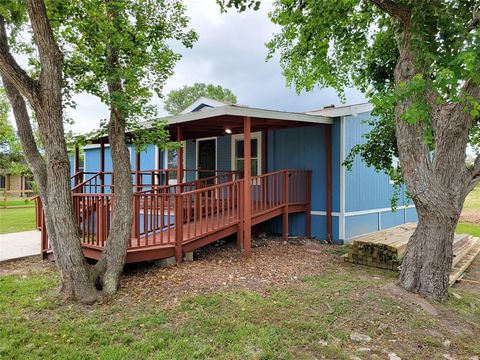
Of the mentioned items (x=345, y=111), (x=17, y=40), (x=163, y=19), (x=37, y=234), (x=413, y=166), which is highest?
(x=163, y=19)

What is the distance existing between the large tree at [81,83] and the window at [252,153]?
463cm

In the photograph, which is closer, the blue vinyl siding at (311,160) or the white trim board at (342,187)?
the white trim board at (342,187)

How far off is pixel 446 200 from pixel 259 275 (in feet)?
9.43

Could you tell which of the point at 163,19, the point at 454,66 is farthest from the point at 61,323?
the point at 454,66

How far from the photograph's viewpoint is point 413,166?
14.3ft

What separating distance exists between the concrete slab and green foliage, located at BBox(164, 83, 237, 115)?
31.5 meters

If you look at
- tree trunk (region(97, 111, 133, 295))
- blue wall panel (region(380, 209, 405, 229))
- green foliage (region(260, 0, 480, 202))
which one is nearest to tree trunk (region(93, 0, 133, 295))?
tree trunk (region(97, 111, 133, 295))

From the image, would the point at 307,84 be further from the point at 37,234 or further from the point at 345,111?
the point at 37,234

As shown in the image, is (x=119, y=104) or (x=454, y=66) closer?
(x=454, y=66)

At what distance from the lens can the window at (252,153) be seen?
943 cm

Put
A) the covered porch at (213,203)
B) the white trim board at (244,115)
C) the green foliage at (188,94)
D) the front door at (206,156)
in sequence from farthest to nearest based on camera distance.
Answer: the green foliage at (188,94) → the front door at (206,156) → the white trim board at (244,115) → the covered porch at (213,203)

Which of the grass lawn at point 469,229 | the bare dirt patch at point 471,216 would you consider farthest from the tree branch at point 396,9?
the bare dirt patch at point 471,216

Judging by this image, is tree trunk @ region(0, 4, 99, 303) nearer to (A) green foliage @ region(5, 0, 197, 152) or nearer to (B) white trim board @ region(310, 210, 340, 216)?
(A) green foliage @ region(5, 0, 197, 152)

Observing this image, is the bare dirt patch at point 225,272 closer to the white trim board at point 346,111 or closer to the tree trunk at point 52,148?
the tree trunk at point 52,148
